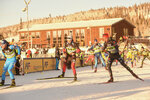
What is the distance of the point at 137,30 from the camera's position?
91.1 meters

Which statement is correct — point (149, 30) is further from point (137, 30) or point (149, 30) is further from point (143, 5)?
point (143, 5)

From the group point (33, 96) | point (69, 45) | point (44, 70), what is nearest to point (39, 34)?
point (44, 70)

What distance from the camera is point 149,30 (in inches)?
3433

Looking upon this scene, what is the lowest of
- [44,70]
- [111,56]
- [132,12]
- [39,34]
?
[44,70]

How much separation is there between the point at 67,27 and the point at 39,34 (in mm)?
7643

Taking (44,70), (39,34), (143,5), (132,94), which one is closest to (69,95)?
(132,94)

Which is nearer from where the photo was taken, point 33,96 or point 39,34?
point 33,96

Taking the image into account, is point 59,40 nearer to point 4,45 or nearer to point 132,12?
point 4,45

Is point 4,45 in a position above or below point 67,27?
below

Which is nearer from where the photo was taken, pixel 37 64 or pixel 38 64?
pixel 37 64

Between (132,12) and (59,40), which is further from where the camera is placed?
(132,12)

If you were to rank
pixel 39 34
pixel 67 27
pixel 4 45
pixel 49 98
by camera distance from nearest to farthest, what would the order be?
pixel 49 98
pixel 4 45
pixel 67 27
pixel 39 34

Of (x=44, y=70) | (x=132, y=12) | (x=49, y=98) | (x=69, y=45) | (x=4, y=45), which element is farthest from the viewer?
(x=132, y=12)

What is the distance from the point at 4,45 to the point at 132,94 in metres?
5.40
